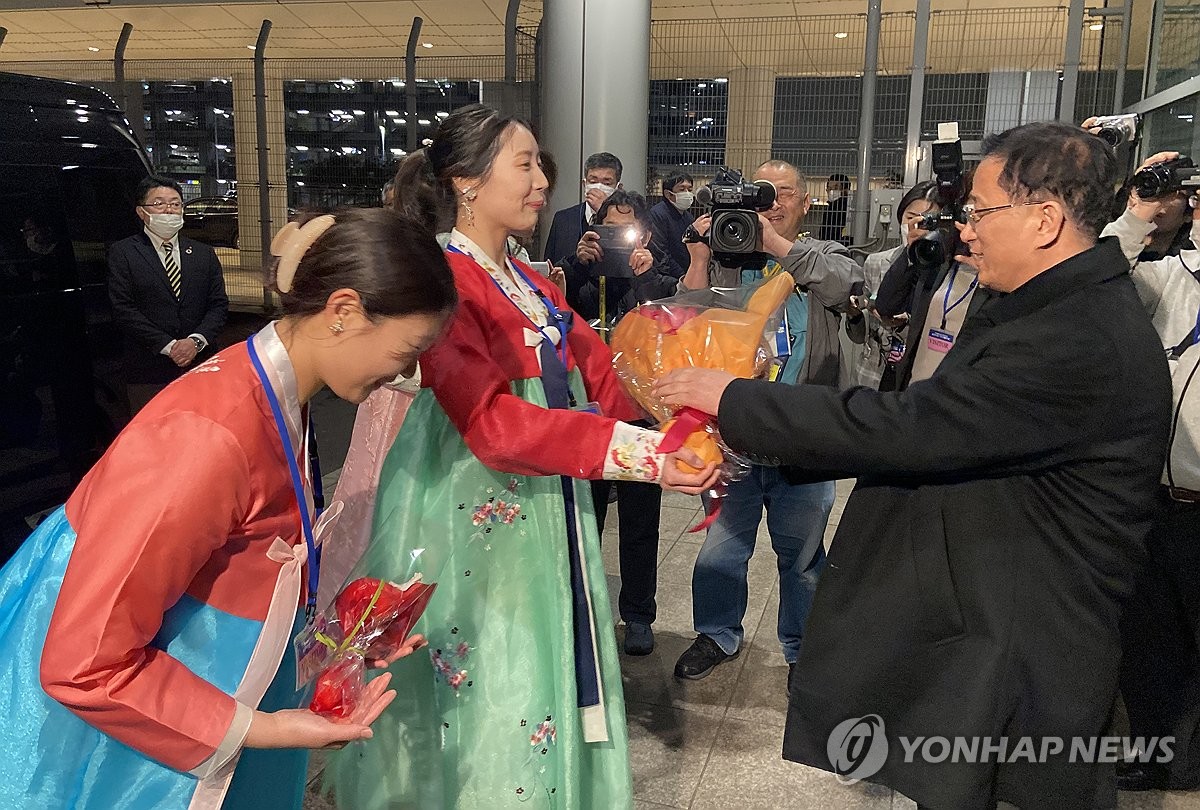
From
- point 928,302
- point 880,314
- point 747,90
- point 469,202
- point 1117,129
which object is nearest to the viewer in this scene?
point 469,202

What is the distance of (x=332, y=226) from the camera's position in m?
1.27

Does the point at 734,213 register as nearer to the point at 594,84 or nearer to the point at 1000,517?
the point at 1000,517

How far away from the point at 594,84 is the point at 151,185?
105 inches

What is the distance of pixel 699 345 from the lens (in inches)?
68.7

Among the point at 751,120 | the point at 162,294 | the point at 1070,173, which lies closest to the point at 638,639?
the point at 1070,173

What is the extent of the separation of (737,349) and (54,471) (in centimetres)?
262

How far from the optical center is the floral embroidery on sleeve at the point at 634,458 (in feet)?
5.46

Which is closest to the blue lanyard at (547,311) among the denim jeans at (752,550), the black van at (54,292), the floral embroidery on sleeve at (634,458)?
the floral embroidery on sleeve at (634,458)

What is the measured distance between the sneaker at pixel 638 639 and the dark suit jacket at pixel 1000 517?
5.46 feet

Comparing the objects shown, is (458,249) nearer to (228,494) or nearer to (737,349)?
(737,349)

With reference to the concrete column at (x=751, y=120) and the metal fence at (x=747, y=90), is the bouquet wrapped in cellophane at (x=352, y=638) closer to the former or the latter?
the metal fence at (x=747, y=90)

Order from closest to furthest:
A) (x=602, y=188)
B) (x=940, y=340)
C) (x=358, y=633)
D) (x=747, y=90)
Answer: (x=358, y=633) < (x=940, y=340) < (x=602, y=188) < (x=747, y=90)

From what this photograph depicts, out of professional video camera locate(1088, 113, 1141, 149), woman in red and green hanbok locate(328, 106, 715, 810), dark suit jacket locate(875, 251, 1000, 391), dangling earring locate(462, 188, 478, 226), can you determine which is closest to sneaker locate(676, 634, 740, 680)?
dark suit jacket locate(875, 251, 1000, 391)

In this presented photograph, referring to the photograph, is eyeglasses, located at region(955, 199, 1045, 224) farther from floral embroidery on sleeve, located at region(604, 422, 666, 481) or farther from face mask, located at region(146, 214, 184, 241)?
face mask, located at region(146, 214, 184, 241)
